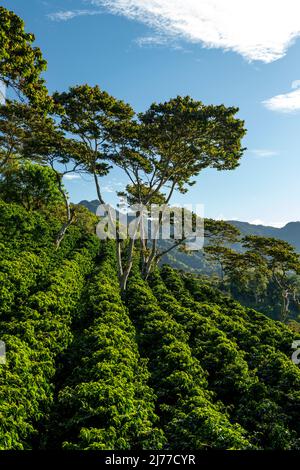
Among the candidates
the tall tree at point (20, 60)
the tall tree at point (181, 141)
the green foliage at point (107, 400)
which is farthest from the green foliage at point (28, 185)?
the green foliage at point (107, 400)

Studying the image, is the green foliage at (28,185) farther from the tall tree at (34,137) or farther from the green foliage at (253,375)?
the green foliage at (253,375)

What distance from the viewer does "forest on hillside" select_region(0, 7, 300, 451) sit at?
8.57 meters

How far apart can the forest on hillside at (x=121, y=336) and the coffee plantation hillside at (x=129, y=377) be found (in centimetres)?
4

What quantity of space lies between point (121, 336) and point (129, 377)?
3002mm

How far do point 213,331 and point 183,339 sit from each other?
5.49ft

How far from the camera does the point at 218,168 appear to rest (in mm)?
28891

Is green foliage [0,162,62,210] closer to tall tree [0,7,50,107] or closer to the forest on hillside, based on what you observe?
the forest on hillside

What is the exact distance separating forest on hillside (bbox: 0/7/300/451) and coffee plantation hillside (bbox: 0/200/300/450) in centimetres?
4

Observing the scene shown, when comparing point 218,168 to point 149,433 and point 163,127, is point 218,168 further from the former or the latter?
point 149,433

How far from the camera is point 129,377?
10820mm

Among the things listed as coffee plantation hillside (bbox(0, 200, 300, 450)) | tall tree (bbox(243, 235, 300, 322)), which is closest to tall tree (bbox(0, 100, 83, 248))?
coffee plantation hillside (bbox(0, 200, 300, 450))

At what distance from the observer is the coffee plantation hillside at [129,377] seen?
27.0 feet

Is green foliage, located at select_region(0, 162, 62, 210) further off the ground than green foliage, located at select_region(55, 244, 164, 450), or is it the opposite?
green foliage, located at select_region(0, 162, 62, 210)

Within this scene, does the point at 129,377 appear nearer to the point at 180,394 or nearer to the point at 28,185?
the point at 180,394
